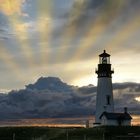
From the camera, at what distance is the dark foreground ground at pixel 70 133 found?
5695 centimetres

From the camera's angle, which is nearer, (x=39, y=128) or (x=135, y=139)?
(x=135, y=139)

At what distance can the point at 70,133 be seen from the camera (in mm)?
59625

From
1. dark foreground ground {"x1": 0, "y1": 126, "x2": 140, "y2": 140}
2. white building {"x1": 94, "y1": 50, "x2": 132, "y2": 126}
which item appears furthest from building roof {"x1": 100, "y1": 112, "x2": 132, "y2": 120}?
dark foreground ground {"x1": 0, "y1": 126, "x2": 140, "y2": 140}

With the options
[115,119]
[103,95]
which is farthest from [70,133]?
[103,95]

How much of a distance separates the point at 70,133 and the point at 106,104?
585 inches

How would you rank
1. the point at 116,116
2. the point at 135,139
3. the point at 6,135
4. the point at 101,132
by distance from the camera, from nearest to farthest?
the point at 135,139 → the point at 101,132 → the point at 6,135 → the point at 116,116

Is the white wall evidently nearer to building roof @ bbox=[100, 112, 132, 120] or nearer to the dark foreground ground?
building roof @ bbox=[100, 112, 132, 120]

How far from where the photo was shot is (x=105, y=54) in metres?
76.6

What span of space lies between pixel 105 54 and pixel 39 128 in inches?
703

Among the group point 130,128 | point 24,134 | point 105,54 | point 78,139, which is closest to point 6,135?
point 24,134

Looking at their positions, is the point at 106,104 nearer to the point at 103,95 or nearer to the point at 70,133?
the point at 103,95

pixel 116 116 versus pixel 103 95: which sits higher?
pixel 103 95

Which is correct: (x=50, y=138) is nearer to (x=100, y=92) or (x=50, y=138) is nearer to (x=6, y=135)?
(x=6, y=135)

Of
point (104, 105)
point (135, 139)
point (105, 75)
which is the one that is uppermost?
point (105, 75)
